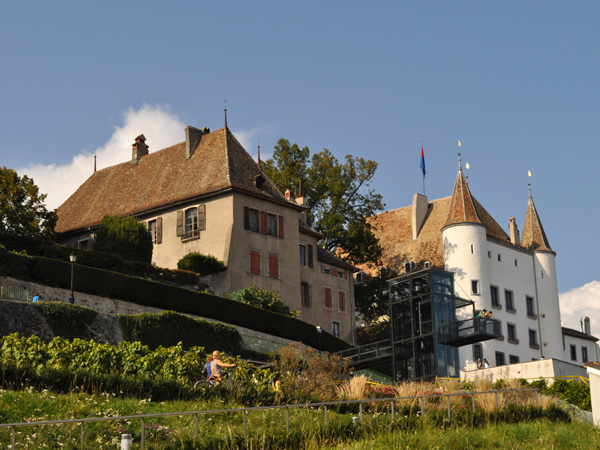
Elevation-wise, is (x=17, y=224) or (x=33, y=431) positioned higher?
(x=17, y=224)

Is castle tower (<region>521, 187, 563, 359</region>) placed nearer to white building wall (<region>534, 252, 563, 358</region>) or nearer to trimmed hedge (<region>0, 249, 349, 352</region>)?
white building wall (<region>534, 252, 563, 358</region>)

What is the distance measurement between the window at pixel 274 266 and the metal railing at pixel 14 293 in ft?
57.3

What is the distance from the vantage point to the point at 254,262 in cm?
5259

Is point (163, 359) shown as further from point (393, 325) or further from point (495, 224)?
point (495, 224)

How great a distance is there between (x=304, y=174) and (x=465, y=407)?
41150 millimetres

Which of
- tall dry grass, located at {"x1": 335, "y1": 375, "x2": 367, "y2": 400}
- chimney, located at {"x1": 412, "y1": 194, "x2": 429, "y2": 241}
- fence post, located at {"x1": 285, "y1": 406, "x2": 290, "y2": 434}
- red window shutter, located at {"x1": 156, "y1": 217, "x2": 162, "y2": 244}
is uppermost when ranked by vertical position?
chimney, located at {"x1": 412, "y1": 194, "x2": 429, "y2": 241}

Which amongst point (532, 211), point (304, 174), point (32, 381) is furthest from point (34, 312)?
point (532, 211)

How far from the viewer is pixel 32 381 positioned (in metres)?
22.5

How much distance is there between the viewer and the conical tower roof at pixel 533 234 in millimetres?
68812

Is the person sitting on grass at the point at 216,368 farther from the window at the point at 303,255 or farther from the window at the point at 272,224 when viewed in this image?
the window at the point at 303,255

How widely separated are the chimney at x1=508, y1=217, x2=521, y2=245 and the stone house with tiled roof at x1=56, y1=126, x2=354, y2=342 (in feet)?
46.6

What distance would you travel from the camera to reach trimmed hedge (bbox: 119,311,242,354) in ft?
120

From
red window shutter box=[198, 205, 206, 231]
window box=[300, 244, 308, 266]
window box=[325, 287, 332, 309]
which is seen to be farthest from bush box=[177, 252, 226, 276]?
window box=[325, 287, 332, 309]

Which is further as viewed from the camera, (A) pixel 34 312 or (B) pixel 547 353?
(B) pixel 547 353
